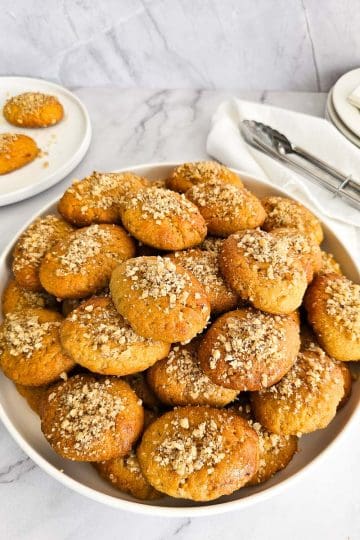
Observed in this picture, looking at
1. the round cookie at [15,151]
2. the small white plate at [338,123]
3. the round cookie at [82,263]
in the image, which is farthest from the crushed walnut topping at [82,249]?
the small white plate at [338,123]

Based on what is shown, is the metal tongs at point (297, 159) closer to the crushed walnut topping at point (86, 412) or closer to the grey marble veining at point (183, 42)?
the grey marble veining at point (183, 42)

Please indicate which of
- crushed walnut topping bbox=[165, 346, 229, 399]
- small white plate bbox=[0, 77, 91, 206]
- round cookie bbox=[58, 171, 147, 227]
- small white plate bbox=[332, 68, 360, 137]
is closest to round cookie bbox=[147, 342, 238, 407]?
crushed walnut topping bbox=[165, 346, 229, 399]


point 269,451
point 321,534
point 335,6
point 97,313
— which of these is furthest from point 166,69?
point 321,534

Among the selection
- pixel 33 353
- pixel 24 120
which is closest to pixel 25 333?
pixel 33 353

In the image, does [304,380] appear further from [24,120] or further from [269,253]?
[24,120]

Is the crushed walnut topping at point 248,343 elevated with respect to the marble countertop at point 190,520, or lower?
elevated

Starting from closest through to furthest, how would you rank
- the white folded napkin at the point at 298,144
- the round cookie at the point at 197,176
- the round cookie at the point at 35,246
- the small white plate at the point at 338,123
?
the round cookie at the point at 35,246 < the round cookie at the point at 197,176 < the white folded napkin at the point at 298,144 < the small white plate at the point at 338,123

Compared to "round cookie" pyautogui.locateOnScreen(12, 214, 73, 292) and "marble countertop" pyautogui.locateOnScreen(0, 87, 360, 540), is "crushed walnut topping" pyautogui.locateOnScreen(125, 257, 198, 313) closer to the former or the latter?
"round cookie" pyautogui.locateOnScreen(12, 214, 73, 292)
